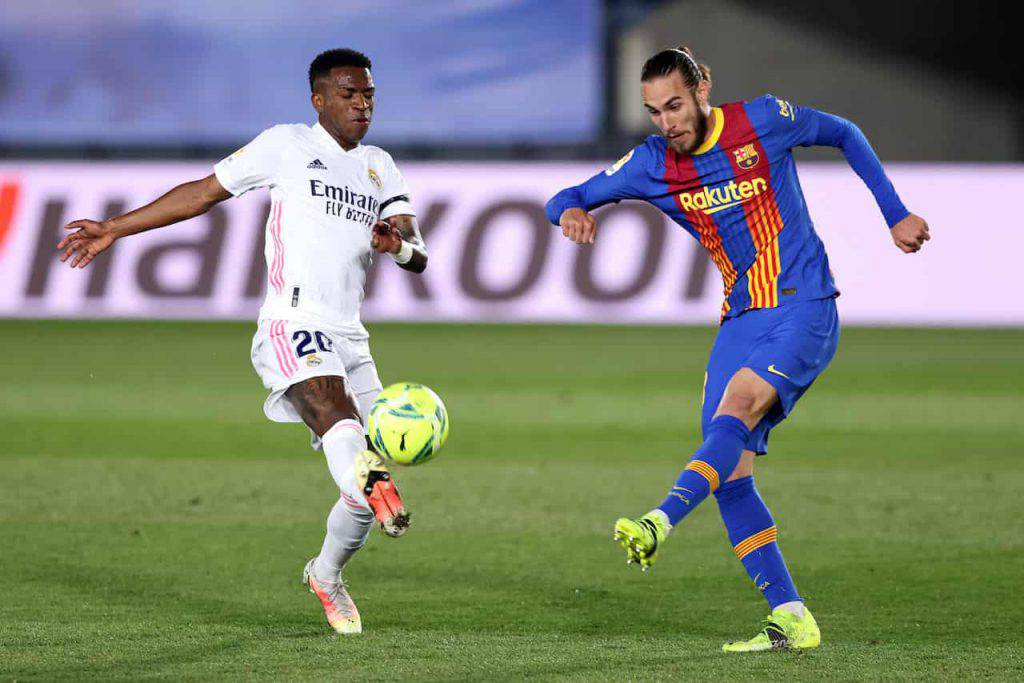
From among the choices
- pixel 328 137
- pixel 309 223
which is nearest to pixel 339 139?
pixel 328 137

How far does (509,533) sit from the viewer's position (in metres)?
8.02

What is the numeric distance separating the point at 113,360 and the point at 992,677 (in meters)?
12.1

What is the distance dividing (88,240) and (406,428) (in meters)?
1.40

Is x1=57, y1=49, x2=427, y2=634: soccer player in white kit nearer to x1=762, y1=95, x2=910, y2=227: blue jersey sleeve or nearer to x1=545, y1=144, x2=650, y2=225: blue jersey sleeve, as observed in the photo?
x1=545, y1=144, x2=650, y2=225: blue jersey sleeve

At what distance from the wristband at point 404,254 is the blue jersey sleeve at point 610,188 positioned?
55 centimetres

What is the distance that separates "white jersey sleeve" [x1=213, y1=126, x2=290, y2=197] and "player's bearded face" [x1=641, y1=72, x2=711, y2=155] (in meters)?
1.43

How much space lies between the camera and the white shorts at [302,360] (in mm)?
5793

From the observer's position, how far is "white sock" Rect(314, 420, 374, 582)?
18.2 ft

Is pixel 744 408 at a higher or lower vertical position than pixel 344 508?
higher

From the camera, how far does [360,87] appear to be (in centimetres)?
610

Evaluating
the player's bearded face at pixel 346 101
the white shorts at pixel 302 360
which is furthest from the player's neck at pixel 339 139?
the white shorts at pixel 302 360

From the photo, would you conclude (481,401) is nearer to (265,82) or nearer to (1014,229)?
(1014,229)

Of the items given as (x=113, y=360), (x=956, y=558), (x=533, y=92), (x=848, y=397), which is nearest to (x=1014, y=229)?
(x=848, y=397)

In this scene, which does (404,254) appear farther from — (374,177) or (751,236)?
(751,236)
